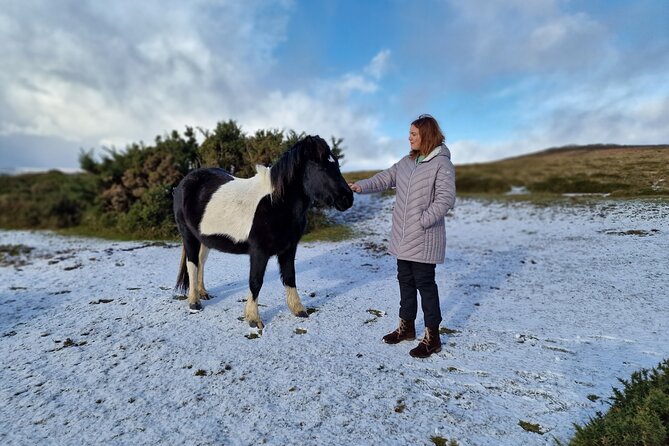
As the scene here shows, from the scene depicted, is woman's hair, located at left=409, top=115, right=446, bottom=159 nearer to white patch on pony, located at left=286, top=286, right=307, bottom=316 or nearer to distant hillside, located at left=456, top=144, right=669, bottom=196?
white patch on pony, located at left=286, top=286, right=307, bottom=316

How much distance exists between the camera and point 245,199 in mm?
4645

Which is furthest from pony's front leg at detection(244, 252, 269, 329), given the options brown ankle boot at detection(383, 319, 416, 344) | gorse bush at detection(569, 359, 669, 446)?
gorse bush at detection(569, 359, 669, 446)

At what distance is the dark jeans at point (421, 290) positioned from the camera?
12.3 ft

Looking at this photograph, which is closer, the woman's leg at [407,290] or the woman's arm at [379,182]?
the woman's leg at [407,290]

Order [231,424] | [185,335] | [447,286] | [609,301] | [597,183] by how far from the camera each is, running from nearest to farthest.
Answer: [231,424]
[185,335]
[609,301]
[447,286]
[597,183]

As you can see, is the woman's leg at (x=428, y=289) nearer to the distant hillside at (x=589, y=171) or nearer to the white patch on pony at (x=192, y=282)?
the white patch on pony at (x=192, y=282)

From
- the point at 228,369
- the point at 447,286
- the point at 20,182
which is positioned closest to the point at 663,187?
the point at 447,286

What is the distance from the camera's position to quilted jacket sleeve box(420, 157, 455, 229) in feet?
11.2

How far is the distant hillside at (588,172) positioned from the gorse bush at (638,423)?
169 inches

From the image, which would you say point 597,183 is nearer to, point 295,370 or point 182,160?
point 295,370

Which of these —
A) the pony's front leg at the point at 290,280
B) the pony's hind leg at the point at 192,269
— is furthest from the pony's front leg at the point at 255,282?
the pony's hind leg at the point at 192,269

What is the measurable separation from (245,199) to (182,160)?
8.97 meters

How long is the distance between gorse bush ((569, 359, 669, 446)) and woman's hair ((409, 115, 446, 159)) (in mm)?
2495

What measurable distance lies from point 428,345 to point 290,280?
6.51 ft
